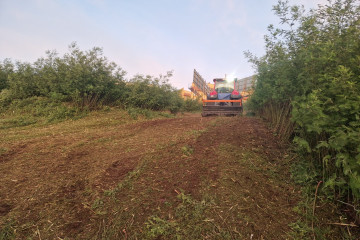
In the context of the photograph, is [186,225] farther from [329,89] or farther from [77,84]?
[77,84]

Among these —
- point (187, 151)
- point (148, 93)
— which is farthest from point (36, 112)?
point (187, 151)

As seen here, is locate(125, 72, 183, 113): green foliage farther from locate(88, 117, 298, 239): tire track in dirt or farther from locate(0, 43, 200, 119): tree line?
locate(88, 117, 298, 239): tire track in dirt

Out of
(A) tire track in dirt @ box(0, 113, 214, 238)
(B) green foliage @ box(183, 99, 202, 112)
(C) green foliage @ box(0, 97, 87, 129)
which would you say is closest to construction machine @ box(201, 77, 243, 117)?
(B) green foliage @ box(183, 99, 202, 112)

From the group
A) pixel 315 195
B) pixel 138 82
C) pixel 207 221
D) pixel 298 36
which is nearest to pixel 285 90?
pixel 298 36

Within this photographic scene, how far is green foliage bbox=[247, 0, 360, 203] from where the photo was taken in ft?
6.92

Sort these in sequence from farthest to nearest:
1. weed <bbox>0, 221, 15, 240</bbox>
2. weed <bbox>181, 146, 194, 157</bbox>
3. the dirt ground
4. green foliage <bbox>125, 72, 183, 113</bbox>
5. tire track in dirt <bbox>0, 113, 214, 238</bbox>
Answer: green foliage <bbox>125, 72, 183, 113</bbox> → weed <bbox>181, 146, 194, 157</bbox> → tire track in dirt <bbox>0, 113, 214, 238</bbox> → the dirt ground → weed <bbox>0, 221, 15, 240</bbox>

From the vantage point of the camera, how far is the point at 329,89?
239cm

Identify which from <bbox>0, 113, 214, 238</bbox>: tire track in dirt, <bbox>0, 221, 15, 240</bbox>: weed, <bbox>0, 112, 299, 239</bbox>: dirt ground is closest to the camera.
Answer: <bbox>0, 221, 15, 240</bbox>: weed

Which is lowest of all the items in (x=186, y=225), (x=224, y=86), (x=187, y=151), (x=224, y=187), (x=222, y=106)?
(x=186, y=225)

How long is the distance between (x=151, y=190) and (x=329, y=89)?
2672 millimetres

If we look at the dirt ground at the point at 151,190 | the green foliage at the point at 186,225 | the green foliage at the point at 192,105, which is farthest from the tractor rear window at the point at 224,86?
the green foliage at the point at 186,225

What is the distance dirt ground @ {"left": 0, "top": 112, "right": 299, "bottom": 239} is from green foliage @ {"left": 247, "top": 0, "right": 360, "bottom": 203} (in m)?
0.64

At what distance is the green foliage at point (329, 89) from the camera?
2109mm

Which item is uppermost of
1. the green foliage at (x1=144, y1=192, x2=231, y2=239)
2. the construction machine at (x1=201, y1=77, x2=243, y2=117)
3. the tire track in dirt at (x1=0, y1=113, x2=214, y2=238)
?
the construction machine at (x1=201, y1=77, x2=243, y2=117)
